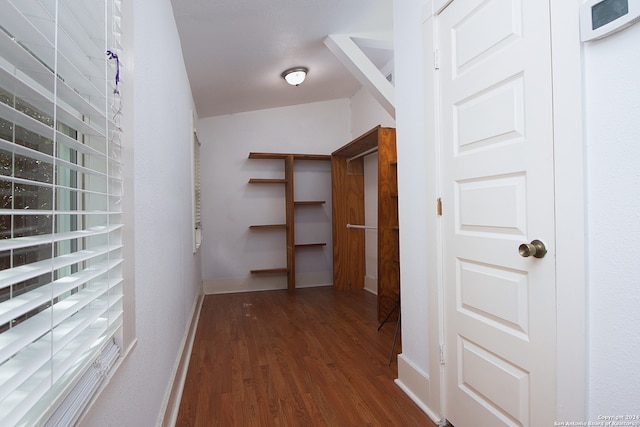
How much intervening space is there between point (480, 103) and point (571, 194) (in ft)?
1.82

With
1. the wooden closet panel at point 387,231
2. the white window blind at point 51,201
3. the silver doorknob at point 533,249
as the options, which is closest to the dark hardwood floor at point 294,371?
the wooden closet panel at point 387,231

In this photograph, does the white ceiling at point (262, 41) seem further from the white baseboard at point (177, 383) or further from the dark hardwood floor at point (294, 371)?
the dark hardwood floor at point (294, 371)

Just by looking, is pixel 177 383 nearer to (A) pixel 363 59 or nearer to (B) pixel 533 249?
(B) pixel 533 249

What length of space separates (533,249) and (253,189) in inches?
153

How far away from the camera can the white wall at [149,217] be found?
103 centimetres

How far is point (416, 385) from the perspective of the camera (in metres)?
1.89

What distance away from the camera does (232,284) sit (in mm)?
4570

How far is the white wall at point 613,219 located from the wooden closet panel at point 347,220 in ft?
11.8

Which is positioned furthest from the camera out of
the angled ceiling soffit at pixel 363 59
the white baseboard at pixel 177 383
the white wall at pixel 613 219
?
the angled ceiling soffit at pixel 363 59

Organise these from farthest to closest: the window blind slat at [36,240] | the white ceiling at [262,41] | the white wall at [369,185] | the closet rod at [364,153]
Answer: the white wall at [369,185] < the closet rod at [364,153] < the white ceiling at [262,41] < the window blind slat at [36,240]

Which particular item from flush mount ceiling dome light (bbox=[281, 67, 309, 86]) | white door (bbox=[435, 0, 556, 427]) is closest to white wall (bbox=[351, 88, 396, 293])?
flush mount ceiling dome light (bbox=[281, 67, 309, 86])

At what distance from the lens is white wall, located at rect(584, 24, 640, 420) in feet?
2.99

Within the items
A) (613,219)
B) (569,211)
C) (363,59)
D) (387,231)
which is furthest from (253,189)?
(613,219)

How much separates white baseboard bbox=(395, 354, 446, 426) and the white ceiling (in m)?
2.43
